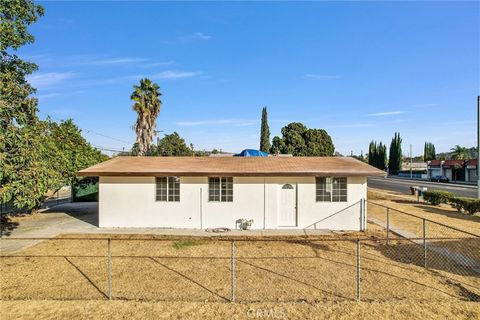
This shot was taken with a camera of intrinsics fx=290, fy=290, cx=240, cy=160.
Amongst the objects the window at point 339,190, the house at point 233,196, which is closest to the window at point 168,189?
the house at point 233,196

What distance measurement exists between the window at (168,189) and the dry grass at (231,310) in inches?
334

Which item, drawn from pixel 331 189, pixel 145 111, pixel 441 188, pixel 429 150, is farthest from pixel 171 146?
pixel 429 150

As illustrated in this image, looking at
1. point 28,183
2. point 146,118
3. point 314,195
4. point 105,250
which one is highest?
point 146,118

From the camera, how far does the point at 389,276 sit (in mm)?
8656

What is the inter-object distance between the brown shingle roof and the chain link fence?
368 centimetres

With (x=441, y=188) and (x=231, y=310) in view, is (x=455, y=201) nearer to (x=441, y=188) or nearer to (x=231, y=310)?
(x=441, y=188)

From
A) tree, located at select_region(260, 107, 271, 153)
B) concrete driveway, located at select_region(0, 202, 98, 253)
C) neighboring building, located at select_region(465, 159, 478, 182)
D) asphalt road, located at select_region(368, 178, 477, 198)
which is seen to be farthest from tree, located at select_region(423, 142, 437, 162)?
concrete driveway, located at select_region(0, 202, 98, 253)

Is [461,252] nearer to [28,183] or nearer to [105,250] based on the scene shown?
[105,250]

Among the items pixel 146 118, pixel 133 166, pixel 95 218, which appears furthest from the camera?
pixel 146 118

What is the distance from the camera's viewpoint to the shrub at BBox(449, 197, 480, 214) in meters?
19.6

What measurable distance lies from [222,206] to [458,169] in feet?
205

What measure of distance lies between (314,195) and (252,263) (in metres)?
6.41

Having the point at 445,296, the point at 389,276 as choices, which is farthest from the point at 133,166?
the point at 445,296

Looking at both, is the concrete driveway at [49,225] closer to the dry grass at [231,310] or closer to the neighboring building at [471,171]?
the dry grass at [231,310]
